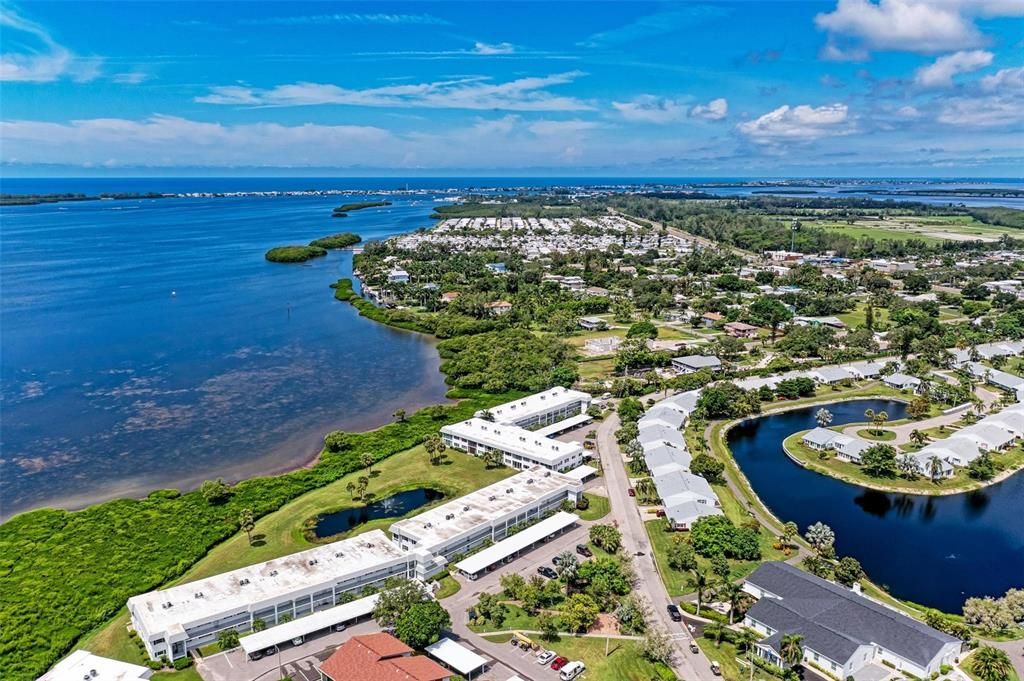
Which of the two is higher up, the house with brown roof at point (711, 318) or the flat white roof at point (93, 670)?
the house with brown roof at point (711, 318)

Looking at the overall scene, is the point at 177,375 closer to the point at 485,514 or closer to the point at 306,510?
the point at 306,510

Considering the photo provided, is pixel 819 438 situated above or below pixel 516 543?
below

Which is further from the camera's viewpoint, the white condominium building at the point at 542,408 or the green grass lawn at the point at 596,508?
the white condominium building at the point at 542,408

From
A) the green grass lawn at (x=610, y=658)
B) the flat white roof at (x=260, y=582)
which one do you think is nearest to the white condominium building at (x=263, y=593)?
the flat white roof at (x=260, y=582)

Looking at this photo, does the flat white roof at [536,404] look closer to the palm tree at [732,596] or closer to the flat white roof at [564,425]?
the flat white roof at [564,425]

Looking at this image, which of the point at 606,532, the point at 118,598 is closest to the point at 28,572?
the point at 118,598

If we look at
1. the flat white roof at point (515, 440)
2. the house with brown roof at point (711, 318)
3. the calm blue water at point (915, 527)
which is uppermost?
the house with brown roof at point (711, 318)

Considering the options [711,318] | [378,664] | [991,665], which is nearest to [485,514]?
[378,664]
